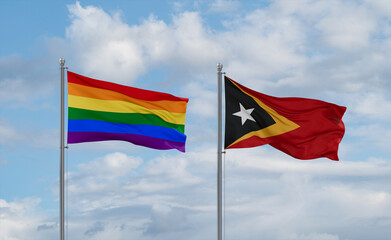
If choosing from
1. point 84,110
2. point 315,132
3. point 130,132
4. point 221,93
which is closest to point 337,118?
point 315,132

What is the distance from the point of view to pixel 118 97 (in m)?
24.3

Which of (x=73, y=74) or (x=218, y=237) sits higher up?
(x=73, y=74)

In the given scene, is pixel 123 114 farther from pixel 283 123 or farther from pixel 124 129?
pixel 283 123

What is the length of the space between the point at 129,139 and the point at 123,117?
2.92 feet

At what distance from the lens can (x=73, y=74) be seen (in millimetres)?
23625

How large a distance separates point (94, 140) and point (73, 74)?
2622 millimetres

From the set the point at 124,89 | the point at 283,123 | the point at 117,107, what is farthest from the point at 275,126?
the point at 117,107

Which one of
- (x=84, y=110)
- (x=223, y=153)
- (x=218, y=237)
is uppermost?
(x=84, y=110)

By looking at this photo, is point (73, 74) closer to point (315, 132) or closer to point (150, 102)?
point (150, 102)

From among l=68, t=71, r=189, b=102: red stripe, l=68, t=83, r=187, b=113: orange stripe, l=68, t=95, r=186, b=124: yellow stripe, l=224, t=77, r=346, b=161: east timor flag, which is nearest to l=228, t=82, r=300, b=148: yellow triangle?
l=224, t=77, r=346, b=161: east timor flag

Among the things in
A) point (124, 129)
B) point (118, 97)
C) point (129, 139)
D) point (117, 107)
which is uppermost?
point (118, 97)

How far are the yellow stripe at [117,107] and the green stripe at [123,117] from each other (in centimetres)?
12

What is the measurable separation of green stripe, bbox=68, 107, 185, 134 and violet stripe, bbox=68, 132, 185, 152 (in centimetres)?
55

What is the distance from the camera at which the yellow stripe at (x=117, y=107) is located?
77.8 feet
